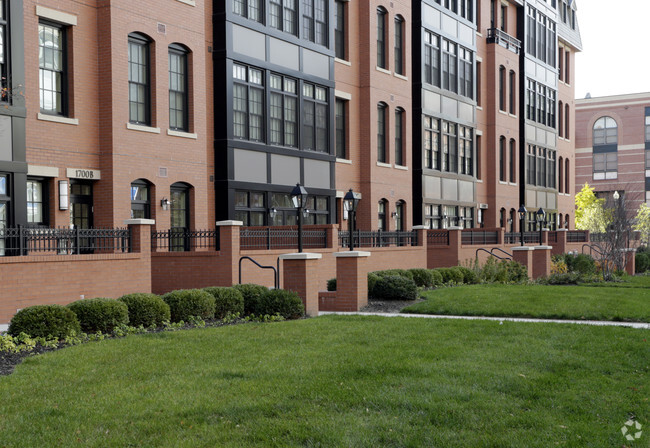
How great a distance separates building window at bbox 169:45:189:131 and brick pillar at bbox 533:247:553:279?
601 inches

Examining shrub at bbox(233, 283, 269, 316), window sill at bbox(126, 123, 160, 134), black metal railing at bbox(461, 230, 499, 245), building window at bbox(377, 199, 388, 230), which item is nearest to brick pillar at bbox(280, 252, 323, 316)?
shrub at bbox(233, 283, 269, 316)

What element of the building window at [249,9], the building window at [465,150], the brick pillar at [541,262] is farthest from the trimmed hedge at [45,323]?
the building window at [465,150]

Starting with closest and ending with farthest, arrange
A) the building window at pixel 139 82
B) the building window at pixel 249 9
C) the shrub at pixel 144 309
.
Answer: the shrub at pixel 144 309, the building window at pixel 139 82, the building window at pixel 249 9

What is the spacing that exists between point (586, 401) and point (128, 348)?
6.37m

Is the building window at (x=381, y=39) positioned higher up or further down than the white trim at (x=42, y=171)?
higher up

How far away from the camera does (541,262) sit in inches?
1142

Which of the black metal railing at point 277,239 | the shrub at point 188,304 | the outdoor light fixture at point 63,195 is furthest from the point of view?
the black metal railing at point 277,239

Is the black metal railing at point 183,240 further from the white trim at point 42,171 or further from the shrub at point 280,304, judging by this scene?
the shrub at point 280,304

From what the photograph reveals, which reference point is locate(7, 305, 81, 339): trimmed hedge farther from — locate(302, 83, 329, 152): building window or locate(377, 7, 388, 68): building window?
locate(377, 7, 388, 68): building window

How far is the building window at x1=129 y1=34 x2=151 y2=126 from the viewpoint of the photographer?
20625 millimetres

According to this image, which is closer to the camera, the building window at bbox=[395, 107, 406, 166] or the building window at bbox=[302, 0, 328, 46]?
the building window at bbox=[302, 0, 328, 46]

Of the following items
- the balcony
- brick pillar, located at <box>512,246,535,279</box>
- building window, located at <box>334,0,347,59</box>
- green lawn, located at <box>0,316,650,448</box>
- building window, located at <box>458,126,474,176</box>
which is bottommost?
green lawn, located at <box>0,316,650,448</box>

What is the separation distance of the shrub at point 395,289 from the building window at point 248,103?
801 cm

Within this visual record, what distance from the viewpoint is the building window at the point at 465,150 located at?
3778 centimetres
